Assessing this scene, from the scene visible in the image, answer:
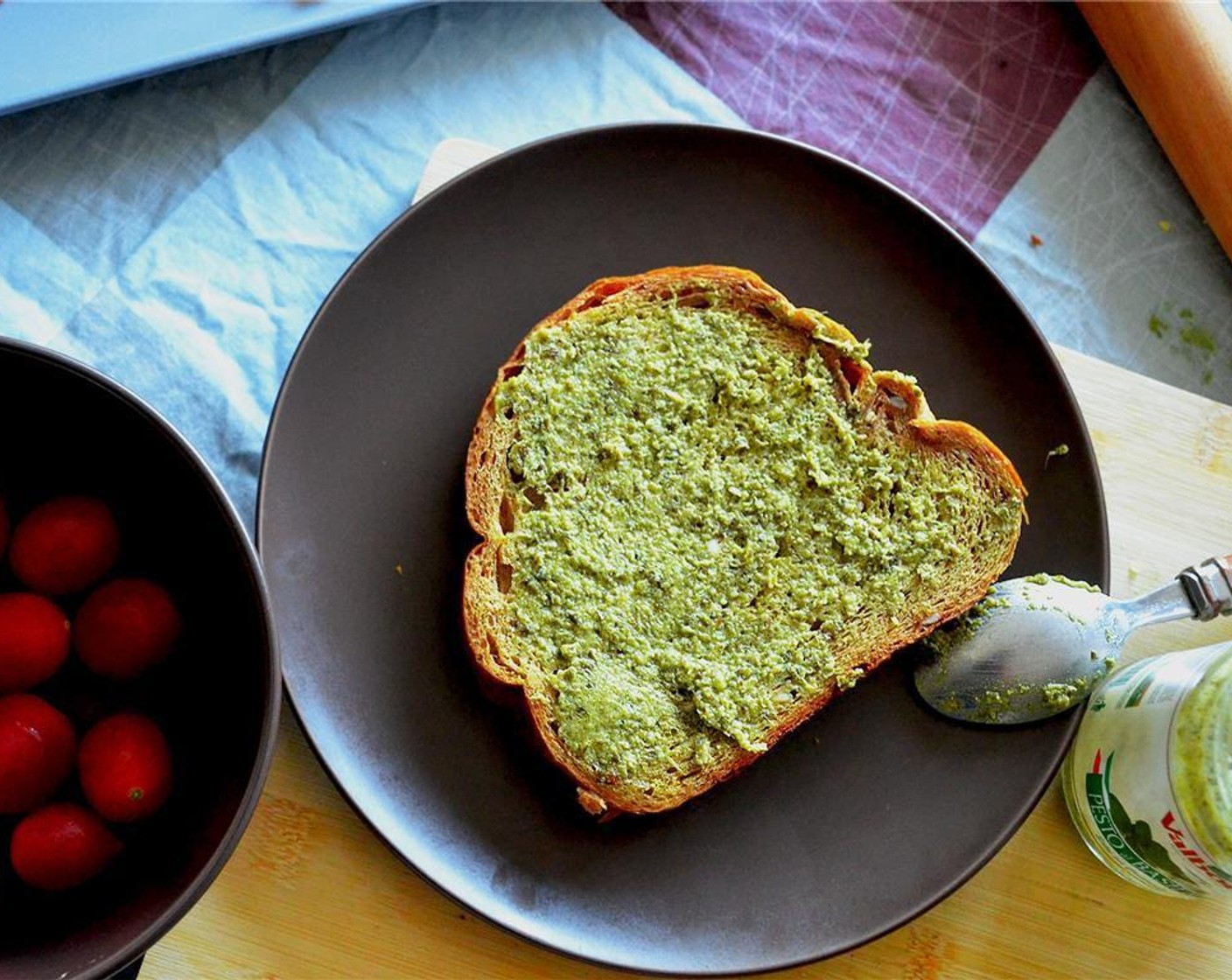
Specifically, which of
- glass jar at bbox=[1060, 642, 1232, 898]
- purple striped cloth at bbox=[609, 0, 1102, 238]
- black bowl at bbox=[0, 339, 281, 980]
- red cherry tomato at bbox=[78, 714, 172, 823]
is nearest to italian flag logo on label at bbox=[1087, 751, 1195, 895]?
glass jar at bbox=[1060, 642, 1232, 898]

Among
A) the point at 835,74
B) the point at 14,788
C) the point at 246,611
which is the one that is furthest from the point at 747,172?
the point at 14,788

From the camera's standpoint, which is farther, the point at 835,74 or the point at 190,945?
the point at 835,74

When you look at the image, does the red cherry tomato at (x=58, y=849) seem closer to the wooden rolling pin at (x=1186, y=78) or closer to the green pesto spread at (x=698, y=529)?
the green pesto spread at (x=698, y=529)

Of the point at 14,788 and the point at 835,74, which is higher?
the point at 835,74

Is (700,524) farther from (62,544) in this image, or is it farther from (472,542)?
(62,544)

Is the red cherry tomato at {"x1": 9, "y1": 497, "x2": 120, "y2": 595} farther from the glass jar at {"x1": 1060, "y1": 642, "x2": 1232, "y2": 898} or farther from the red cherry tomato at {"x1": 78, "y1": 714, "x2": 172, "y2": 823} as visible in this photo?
the glass jar at {"x1": 1060, "y1": 642, "x2": 1232, "y2": 898}

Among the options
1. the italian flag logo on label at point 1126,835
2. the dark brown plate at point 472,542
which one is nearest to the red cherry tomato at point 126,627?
the dark brown plate at point 472,542

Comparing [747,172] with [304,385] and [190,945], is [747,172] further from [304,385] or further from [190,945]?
[190,945]
